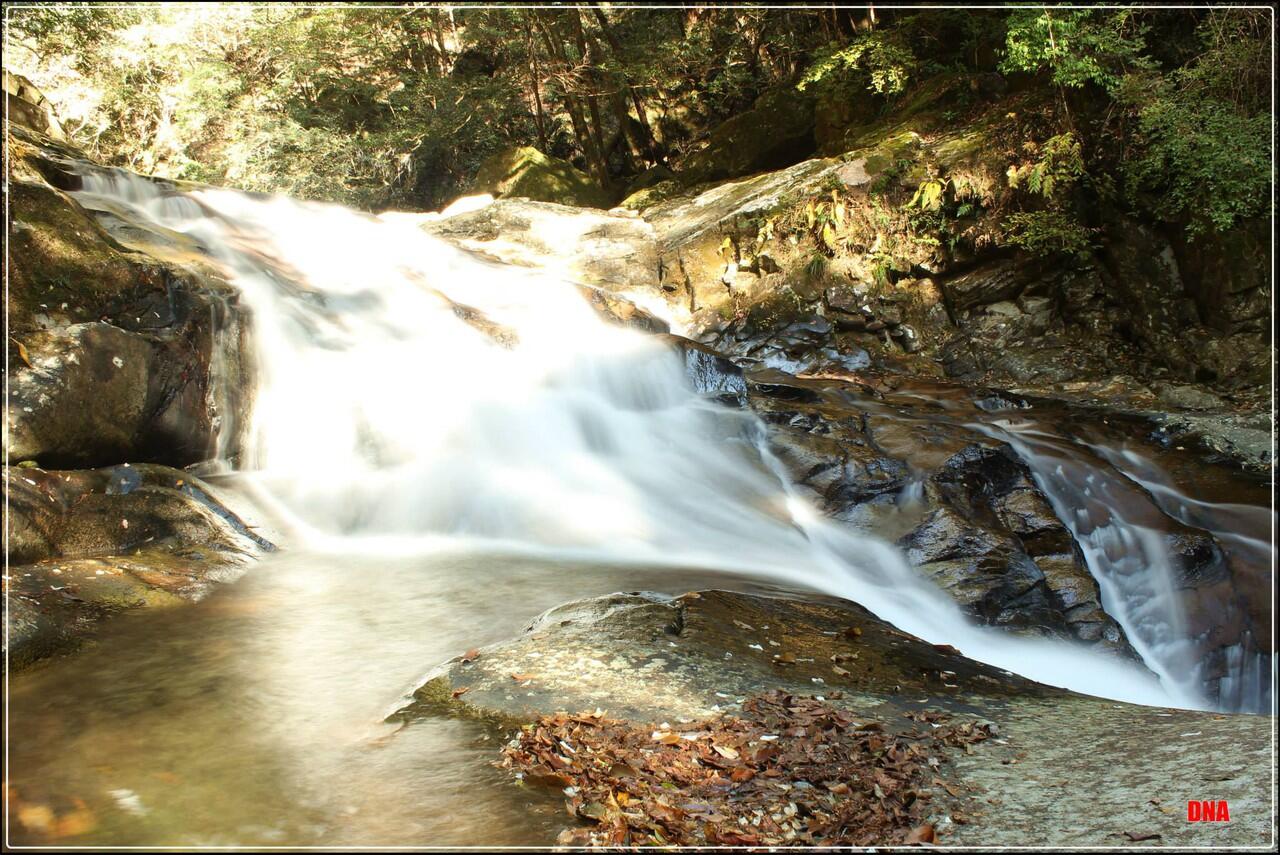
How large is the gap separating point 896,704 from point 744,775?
1.09m

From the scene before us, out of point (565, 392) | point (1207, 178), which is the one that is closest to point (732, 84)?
point (1207, 178)

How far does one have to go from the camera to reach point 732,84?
20.1 m

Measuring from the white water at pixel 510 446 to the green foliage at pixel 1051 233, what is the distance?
5786 mm

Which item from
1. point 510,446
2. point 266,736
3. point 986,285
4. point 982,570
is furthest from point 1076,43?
point 266,736

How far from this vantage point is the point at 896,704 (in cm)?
344

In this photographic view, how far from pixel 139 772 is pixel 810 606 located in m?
3.40

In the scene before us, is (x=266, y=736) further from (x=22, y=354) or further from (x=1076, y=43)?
(x=1076, y=43)

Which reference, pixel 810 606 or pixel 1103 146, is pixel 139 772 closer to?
pixel 810 606

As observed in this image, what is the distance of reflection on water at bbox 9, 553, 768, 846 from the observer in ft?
7.73

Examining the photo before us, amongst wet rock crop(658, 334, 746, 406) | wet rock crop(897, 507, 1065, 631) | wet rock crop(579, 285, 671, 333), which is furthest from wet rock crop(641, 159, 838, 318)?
wet rock crop(897, 507, 1065, 631)

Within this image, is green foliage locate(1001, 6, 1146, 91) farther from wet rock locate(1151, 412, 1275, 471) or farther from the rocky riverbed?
wet rock locate(1151, 412, 1275, 471)

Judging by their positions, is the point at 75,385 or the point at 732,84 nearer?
the point at 75,385

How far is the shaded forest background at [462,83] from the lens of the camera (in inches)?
→ 567

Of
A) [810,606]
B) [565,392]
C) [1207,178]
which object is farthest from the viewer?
[1207,178]
